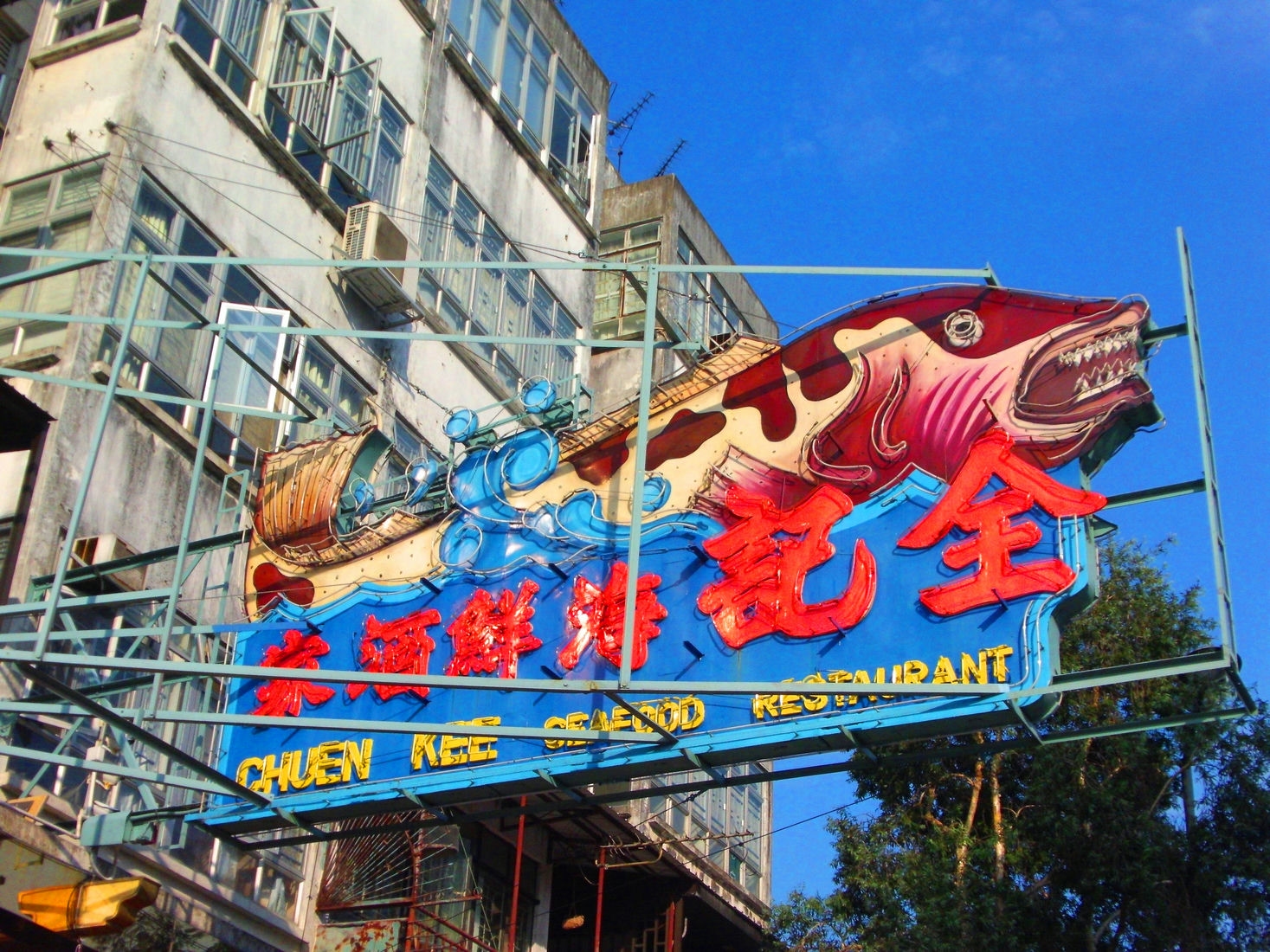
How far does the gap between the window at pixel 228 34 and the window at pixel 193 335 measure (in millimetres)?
2389

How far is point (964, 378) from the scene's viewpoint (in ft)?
39.3

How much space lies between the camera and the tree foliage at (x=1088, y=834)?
57.0ft

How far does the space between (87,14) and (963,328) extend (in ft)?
38.6

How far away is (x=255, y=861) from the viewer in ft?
52.9

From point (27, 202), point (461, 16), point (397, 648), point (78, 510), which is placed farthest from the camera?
point (461, 16)

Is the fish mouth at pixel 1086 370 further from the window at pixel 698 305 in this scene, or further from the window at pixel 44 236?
the window at pixel 698 305

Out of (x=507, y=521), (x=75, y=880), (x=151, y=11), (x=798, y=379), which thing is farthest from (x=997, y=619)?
(x=151, y=11)

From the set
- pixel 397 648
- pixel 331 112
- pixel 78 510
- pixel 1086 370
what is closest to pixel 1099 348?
pixel 1086 370

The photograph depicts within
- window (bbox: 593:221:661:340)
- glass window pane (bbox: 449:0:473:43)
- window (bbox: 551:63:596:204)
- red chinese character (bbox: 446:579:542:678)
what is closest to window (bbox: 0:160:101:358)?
red chinese character (bbox: 446:579:542:678)

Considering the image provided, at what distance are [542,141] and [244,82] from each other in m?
7.23

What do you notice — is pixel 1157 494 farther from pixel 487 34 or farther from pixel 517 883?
pixel 487 34

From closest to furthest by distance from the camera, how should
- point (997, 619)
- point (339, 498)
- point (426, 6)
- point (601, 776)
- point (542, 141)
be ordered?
point (997, 619) → point (601, 776) → point (339, 498) → point (426, 6) → point (542, 141)

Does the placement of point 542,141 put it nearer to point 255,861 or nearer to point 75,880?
point 255,861

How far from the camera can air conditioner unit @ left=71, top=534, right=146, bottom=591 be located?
1479 centimetres
